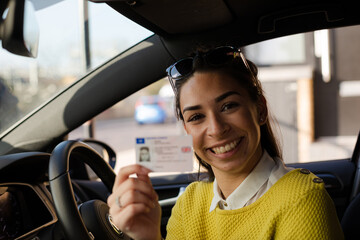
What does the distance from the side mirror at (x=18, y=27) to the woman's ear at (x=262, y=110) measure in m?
0.82

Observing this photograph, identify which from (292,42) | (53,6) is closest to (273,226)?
(53,6)

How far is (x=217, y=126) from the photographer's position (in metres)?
1.21

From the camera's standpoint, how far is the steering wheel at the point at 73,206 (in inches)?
47.6

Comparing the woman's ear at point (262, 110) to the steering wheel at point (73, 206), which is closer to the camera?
the steering wheel at point (73, 206)

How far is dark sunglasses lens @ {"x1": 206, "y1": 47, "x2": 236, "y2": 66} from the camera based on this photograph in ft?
4.33

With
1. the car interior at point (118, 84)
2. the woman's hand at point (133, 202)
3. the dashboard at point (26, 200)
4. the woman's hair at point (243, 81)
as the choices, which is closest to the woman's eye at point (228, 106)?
the woman's hair at point (243, 81)

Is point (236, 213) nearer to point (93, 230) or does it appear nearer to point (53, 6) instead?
point (93, 230)

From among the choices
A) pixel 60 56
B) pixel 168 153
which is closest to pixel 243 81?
pixel 168 153

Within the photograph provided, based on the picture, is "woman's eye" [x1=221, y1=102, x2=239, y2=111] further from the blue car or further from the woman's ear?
the blue car

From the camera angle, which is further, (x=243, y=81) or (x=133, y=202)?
(x=243, y=81)

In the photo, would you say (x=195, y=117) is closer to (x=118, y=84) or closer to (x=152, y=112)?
(x=118, y=84)

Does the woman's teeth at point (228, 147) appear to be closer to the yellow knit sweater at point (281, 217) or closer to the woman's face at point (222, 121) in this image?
the woman's face at point (222, 121)

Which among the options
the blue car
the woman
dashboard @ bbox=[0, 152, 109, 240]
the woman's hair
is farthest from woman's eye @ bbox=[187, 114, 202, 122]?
the blue car

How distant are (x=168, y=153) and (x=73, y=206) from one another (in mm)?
424
